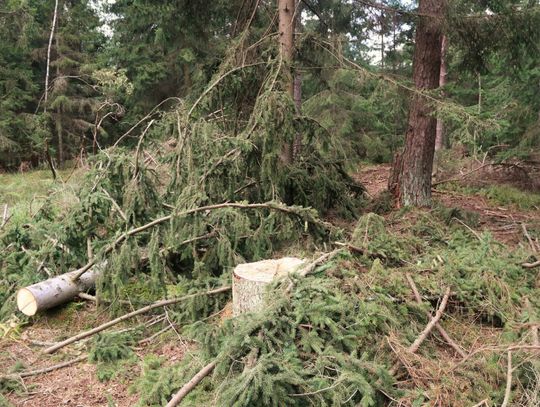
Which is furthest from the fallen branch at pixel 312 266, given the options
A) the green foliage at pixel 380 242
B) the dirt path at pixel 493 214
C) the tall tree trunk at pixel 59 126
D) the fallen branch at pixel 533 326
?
the tall tree trunk at pixel 59 126

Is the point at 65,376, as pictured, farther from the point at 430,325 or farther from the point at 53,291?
the point at 430,325

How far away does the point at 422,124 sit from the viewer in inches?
318

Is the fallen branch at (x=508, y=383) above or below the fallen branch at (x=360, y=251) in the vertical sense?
below

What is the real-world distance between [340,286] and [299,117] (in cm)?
334

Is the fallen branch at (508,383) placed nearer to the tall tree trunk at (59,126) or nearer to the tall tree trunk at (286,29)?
the tall tree trunk at (286,29)

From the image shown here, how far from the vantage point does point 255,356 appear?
3.32 m

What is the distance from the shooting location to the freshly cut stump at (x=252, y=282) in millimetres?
4145

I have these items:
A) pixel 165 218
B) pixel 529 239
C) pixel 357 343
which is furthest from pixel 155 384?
pixel 529 239

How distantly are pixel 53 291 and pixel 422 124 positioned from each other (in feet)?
19.9

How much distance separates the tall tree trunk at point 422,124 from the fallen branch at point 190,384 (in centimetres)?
546

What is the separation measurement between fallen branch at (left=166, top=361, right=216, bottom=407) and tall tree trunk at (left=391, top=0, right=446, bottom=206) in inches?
215

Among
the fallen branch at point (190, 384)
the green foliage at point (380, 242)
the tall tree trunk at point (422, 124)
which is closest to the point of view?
the fallen branch at point (190, 384)

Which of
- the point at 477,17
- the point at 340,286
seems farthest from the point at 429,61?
the point at 340,286

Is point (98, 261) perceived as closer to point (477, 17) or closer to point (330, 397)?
point (330, 397)
